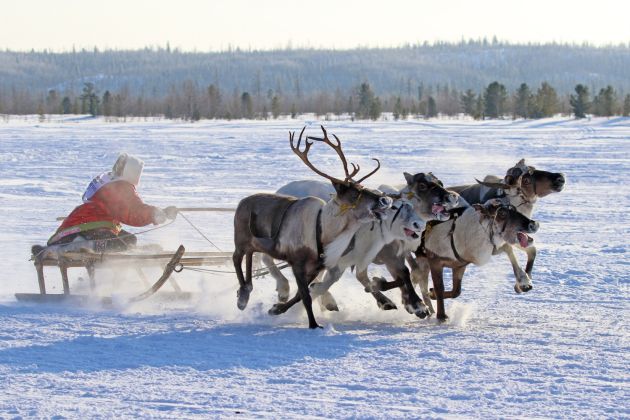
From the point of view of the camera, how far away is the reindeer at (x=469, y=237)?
8.37 meters

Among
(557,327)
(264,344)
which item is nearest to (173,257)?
(264,344)

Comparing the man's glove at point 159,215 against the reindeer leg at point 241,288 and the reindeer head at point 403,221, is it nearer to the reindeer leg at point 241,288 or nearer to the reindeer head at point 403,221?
the reindeer leg at point 241,288

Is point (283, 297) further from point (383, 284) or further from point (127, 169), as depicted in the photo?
point (127, 169)

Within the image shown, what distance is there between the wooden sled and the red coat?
40 cm

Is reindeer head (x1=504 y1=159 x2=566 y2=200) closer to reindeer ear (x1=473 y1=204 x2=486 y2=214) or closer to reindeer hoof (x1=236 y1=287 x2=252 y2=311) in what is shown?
reindeer ear (x1=473 y1=204 x2=486 y2=214)

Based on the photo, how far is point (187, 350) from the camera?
738cm

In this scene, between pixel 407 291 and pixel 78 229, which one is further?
pixel 78 229

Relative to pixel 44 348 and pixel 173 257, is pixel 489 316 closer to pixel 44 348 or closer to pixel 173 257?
pixel 173 257

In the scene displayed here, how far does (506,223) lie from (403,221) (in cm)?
93

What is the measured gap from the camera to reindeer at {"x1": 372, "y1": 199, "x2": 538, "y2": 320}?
8367mm

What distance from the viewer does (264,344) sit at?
25.1 feet

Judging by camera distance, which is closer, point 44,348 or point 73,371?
point 73,371

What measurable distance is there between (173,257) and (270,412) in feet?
13.6

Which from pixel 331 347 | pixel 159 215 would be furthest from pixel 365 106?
pixel 331 347
